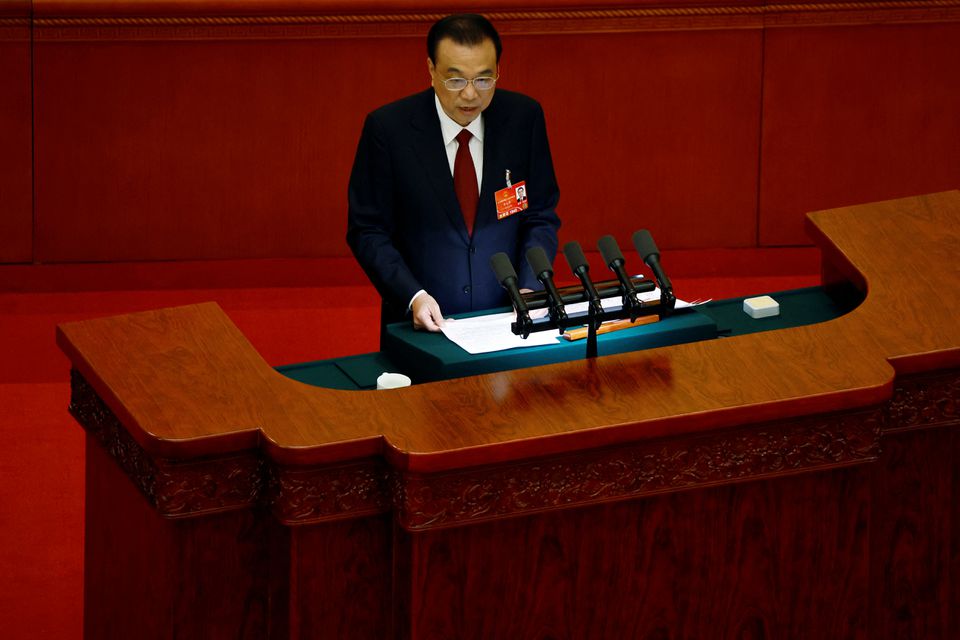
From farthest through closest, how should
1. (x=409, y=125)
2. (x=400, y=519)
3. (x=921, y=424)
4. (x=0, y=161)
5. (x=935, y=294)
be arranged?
(x=0, y=161), (x=409, y=125), (x=935, y=294), (x=921, y=424), (x=400, y=519)

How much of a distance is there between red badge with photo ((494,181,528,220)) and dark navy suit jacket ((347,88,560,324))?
0.02m

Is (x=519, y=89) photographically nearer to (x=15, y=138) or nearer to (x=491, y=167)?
(x=15, y=138)

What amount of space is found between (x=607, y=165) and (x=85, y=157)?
2.05 m

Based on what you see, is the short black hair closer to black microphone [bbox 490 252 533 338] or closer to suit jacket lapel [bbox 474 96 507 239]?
Result: suit jacket lapel [bbox 474 96 507 239]

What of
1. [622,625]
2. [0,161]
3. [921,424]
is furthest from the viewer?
[0,161]

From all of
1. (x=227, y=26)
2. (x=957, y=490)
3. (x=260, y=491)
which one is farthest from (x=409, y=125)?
(x=227, y=26)

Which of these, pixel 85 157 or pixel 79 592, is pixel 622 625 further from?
pixel 85 157

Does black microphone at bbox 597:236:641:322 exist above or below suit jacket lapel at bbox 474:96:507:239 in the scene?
below

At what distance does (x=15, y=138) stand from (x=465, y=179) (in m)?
2.83

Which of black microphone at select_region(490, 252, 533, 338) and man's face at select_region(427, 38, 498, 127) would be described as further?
man's face at select_region(427, 38, 498, 127)

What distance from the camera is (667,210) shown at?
605 cm

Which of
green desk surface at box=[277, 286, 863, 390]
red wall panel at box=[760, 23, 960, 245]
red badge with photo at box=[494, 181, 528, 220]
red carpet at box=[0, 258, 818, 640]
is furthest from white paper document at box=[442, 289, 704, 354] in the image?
red wall panel at box=[760, 23, 960, 245]

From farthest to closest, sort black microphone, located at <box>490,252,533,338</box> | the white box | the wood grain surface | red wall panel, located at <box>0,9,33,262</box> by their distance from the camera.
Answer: red wall panel, located at <box>0,9,33,262</box> → the white box → black microphone, located at <box>490,252,533,338</box> → the wood grain surface

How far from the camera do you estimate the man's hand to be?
10.1 ft
